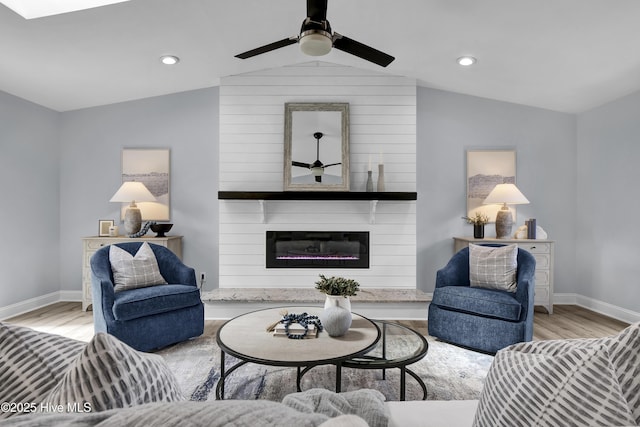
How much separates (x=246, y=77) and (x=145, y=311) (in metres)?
2.81

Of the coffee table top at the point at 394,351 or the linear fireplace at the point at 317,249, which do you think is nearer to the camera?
the coffee table top at the point at 394,351

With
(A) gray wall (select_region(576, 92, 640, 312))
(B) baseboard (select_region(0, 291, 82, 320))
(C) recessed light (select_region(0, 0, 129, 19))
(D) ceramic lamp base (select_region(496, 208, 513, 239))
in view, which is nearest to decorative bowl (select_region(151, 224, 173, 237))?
(B) baseboard (select_region(0, 291, 82, 320))

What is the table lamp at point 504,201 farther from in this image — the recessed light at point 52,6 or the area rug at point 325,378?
the recessed light at point 52,6

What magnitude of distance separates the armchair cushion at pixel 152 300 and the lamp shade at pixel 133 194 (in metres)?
1.45

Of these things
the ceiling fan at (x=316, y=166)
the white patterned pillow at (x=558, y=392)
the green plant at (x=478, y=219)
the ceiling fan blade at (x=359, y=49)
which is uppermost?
the ceiling fan blade at (x=359, y=49)

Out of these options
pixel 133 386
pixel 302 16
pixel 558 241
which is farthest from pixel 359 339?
pixel 558 241

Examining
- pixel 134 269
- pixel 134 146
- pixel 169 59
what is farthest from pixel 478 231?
pixel 134 146

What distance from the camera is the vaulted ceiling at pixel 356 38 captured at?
8.75 ft

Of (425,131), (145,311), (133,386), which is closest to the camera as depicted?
(133,386)

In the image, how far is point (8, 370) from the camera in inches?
29.1

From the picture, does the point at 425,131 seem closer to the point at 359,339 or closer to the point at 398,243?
the point at 398,243

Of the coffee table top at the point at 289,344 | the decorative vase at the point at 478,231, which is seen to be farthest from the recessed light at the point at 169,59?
the decorative vase at the point at 478,231

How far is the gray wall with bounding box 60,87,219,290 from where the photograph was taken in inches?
→ 172

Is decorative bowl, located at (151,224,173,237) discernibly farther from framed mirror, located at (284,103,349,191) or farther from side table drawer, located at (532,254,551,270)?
side table drawer, located at (532,254,551,270)
